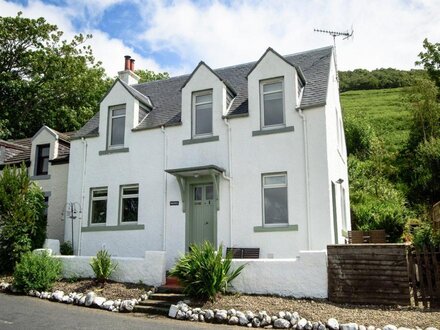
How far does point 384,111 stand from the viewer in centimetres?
5044

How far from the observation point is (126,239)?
1559 cm

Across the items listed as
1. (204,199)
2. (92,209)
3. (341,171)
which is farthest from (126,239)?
(341,171)

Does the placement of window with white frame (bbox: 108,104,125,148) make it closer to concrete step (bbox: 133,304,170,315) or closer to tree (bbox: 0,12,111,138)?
concrete step (bbox: 133,304,170,315)

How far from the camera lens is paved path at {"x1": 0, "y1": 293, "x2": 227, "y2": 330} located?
8844 mm

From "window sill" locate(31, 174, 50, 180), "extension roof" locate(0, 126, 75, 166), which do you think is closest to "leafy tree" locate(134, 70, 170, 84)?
"extension roof" locate(0, 126, 75, 166)

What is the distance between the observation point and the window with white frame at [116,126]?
16958mm

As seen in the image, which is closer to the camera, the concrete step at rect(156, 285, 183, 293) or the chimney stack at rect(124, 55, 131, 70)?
the concrete step at rect(156, 285, 183, 293)

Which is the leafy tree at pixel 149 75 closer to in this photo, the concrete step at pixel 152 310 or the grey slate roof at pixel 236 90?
the grey slate roof at pixel 236 90

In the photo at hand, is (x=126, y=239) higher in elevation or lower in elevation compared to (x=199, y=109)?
lower

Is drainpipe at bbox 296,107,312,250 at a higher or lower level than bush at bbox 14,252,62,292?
higher

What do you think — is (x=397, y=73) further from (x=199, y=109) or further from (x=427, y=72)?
(x=199, y=109)

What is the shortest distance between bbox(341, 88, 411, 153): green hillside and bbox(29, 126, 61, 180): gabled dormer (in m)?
26.5

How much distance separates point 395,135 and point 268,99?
104ft

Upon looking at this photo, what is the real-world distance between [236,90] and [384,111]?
39.3m
